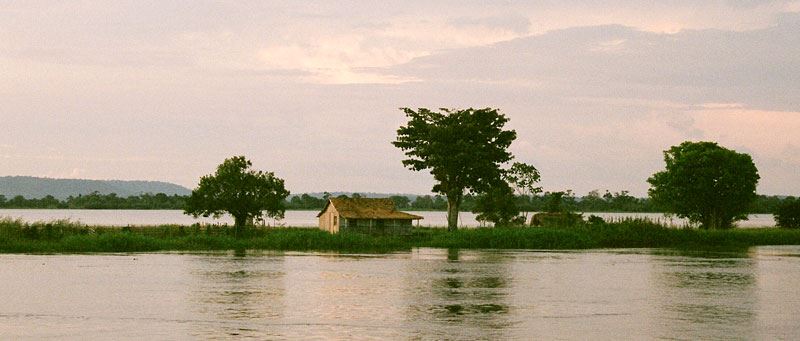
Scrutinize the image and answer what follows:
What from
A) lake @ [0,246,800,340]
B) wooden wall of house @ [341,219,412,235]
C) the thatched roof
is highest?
the thatched roof

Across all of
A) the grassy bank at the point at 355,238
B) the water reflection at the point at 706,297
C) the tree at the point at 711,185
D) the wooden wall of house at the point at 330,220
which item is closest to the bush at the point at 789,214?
the tree at the point at 711,185

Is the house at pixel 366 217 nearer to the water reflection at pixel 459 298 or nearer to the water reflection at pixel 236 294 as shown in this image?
the water reflection at pixel 459 298

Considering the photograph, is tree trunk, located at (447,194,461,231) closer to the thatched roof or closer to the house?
the thatched roof

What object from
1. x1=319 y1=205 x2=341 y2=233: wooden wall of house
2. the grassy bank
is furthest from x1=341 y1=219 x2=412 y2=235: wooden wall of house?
the grassy bank

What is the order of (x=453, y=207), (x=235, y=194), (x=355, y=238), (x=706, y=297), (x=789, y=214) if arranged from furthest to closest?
1. (x=789, y=214)
2. (x=453, y=207)
3. (x=235, y=194)
4. (x=355, y=238)
5. (x=706, y=297)

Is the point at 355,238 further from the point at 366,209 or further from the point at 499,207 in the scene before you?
the point at 499,207

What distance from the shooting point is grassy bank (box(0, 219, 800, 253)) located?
7062cm

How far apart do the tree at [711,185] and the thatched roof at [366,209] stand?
34103 mm

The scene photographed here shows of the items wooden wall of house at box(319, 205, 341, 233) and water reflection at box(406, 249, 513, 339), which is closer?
water reflection at box(406, 249, 513, 339)

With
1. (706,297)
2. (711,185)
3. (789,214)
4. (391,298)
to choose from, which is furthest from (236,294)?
(789,214)

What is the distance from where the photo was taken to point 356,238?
7650 centimetres

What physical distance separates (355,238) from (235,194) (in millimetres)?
14967

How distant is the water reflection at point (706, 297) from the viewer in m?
30.7

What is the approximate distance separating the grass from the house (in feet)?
5.88
